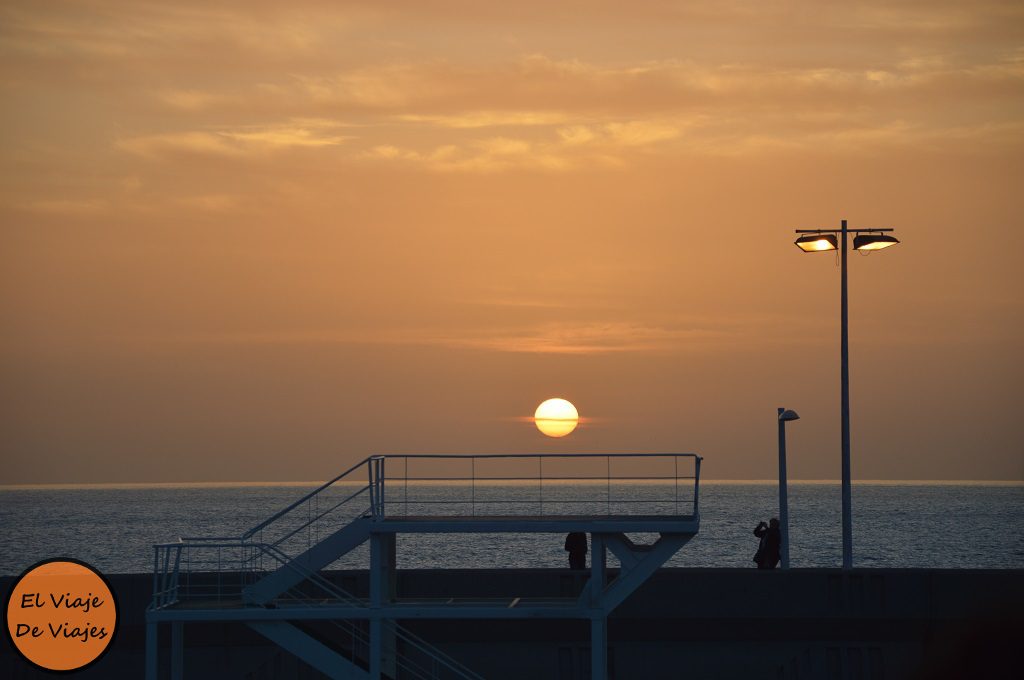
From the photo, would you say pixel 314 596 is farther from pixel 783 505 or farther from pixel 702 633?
pixel 783 505

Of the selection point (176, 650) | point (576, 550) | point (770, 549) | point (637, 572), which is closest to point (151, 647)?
point (176, 650)

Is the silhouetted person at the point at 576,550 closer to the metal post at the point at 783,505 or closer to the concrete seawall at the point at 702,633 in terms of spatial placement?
the concrete seawall at the point at 702,633

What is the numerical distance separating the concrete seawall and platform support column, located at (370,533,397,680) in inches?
145

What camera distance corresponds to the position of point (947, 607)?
95.6 ft

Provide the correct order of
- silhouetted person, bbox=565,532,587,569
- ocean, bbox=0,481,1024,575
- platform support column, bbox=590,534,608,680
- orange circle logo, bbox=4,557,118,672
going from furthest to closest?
1. ocean, bbox=0,481,1024,575
2. silhouetted person, bbox=565,532,587,569
3. orange circle logo, bbox=4,557,118,672
4. platform support column, bbox=590,534,608,680

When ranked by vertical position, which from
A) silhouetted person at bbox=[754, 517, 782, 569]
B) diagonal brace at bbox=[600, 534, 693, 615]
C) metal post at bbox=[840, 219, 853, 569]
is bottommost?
diagonal brace at bbox=[600, 534, 693, 615]

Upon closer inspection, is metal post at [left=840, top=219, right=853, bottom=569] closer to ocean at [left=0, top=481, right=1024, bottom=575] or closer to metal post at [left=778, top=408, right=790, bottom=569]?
metal post at [left=778, top=408, right=790, bottom=569]

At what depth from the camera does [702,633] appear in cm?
2920

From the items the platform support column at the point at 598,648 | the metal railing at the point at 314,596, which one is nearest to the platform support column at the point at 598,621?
the platform support column at the point at 598,648

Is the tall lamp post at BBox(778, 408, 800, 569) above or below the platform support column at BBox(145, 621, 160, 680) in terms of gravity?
above

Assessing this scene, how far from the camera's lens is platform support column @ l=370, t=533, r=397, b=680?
75.8 ft

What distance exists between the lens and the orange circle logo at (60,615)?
78.3ft

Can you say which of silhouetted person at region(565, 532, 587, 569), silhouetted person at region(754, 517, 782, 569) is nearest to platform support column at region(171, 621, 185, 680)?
silhouetted person at region(565, 532, 587, 569)

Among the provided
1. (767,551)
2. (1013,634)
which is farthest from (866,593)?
(1013,634)
